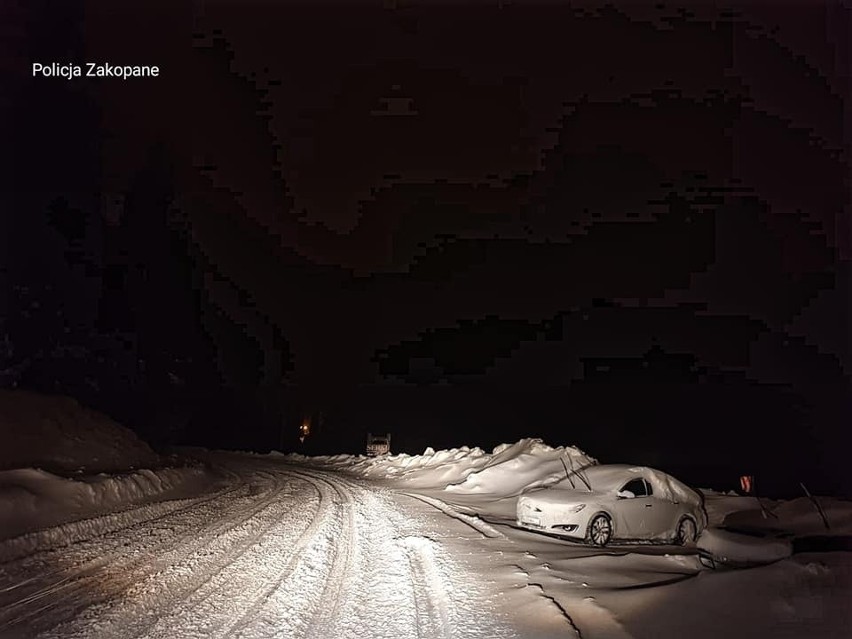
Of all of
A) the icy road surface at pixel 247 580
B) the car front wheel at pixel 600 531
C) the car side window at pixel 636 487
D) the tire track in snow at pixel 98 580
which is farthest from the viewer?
the car side window at pixel 636 487

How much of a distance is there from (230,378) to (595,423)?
31463mm

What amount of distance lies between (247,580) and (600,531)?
20.0 feet

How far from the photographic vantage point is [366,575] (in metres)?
8.77

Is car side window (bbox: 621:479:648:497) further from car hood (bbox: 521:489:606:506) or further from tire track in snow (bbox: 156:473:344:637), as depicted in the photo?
tire track in snow (bbox: 156:473:344:637)

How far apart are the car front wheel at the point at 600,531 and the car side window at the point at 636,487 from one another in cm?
86

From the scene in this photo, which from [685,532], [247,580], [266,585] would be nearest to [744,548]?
[685,532]

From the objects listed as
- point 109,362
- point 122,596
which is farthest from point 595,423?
point 122,596

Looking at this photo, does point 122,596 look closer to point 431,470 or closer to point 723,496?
point 723,496

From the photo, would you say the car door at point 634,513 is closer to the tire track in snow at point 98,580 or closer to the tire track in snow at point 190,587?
the tire track in snow at point 190,587

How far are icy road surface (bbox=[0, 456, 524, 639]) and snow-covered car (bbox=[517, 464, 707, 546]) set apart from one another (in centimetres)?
197

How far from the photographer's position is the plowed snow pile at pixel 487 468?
1816 cm

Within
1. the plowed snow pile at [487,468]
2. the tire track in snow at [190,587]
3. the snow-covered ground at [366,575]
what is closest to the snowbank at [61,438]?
the snow-covered ground at [366,575]

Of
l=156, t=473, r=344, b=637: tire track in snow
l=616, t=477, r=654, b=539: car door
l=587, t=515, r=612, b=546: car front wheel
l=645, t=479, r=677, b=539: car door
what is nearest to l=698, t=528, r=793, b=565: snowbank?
l=587, t=515, r=612, b=546: car front wheel

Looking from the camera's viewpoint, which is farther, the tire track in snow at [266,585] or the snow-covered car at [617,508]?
the snow-covered car at [617,508]
